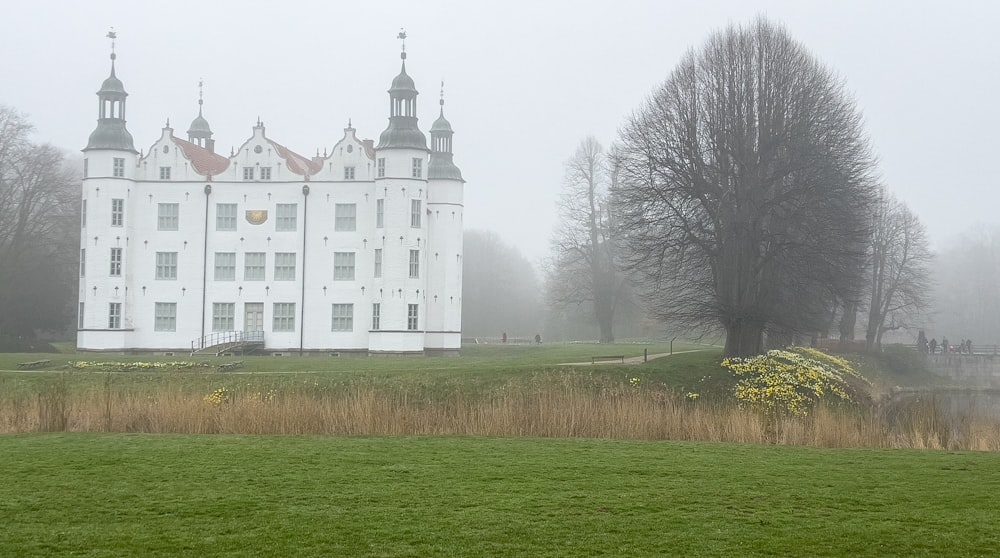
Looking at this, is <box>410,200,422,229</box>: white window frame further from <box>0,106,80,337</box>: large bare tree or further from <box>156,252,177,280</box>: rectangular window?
<box>0,106,80,337</box>: large bare tree

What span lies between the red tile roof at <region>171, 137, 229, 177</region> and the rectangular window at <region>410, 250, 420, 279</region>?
9.98 m

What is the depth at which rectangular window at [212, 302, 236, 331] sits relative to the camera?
46.8 metres

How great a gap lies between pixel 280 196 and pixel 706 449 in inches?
1377

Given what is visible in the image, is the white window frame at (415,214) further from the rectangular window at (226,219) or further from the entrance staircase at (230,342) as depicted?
the entrance staircase at (230,342)

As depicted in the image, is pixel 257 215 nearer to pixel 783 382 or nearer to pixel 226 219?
pixel 226 219

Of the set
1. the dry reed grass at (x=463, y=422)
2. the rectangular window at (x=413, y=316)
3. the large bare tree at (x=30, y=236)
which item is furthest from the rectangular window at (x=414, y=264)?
the dry reed grass at (x=463, y=422)

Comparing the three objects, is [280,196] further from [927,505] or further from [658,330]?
[927,505]

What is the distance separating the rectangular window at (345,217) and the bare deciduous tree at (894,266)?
86.2ft

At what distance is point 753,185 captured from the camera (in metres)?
34.2

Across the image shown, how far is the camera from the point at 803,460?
14.1 metres

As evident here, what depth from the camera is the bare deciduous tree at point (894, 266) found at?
177 feet

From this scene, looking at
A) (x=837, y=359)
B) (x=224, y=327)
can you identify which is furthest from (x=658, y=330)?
(x=224, y=327)

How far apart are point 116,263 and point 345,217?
10615 millimetres

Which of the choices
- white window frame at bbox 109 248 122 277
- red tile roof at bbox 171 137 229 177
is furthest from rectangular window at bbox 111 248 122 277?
red tile roof at bbox 171 137 229 177
